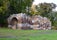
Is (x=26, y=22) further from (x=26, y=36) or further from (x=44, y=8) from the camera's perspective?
(x=26, y=36)

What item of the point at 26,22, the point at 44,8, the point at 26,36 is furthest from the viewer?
the point at 44,8

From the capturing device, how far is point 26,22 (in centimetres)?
2466

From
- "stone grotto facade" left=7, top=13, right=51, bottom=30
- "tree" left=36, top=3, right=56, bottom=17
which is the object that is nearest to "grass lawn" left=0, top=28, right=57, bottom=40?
"stone grotto facade" left=7, top=13, right=51, bottom=30

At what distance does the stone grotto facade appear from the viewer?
24.2 meters

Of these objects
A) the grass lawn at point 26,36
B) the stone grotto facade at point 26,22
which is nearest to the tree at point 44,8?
the stone grotto facade at point 26,22

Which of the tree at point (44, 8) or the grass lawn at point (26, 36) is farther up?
the tree at point (44, 8)

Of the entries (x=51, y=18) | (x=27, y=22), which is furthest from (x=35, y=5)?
(x=27, y=22)

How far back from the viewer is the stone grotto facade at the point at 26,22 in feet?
79.4

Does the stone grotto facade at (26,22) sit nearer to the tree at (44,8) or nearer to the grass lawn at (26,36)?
the tree at (44,8)

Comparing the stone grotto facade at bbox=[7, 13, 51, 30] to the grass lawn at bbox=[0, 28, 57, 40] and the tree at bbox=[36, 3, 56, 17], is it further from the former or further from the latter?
the grass lawn at bbox=[0, 28, 57, 40]

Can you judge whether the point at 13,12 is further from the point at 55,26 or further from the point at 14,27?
the point at 55,26

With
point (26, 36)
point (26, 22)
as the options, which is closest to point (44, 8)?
point (26, 22)

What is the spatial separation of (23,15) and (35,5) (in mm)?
4456

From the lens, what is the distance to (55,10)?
30156 millimetres
